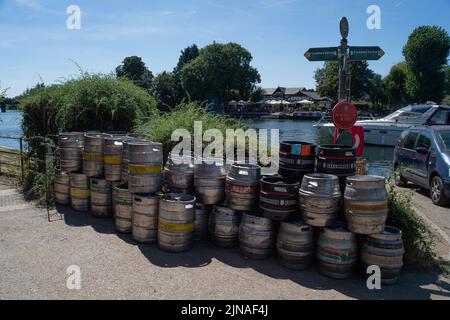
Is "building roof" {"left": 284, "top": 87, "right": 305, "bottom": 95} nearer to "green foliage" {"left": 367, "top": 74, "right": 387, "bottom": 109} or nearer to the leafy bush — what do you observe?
"green foliage" {"left": 367, "top": 74, "right": 387, "bottom": 109}

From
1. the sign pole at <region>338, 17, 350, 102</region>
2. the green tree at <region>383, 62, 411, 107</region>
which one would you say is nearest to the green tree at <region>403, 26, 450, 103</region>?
the green tree at <region>383, 62, 411, 107</region>

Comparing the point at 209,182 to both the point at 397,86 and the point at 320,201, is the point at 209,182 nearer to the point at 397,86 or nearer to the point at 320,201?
the point at 320,201

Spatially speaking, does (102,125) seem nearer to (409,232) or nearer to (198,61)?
(409,232)

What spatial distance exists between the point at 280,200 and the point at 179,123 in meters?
4.77

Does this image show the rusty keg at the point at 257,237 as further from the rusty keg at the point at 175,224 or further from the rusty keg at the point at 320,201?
the rusty keg at the point at 175,224

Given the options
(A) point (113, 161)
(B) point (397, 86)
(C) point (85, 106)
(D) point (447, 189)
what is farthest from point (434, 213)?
(B) point (397, 86)

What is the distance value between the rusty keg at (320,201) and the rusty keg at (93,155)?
4025 millimetres

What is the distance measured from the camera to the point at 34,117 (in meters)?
10.7

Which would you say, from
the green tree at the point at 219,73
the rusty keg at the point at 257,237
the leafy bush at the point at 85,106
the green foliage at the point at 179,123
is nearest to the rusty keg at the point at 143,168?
the rusty keg at the point at 257,237

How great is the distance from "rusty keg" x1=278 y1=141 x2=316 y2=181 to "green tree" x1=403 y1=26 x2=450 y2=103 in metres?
55.2

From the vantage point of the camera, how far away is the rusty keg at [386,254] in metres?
4.95

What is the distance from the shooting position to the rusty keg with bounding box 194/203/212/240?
20.7ft

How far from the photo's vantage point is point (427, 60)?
53.7 meters
